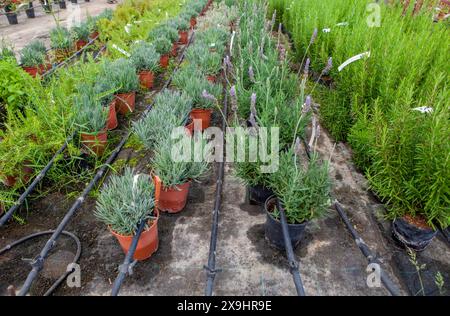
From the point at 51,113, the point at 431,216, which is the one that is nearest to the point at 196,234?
the point at 431,216

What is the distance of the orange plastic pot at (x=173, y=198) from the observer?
92.4 inches

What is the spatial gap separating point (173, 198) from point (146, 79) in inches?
107

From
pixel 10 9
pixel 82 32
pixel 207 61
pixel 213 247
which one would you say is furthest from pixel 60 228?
pixel 10 9

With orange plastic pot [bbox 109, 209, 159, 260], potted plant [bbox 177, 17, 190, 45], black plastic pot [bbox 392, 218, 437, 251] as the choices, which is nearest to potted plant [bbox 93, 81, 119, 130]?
orange plastic pot [bbox 109, 209, 159, 260]

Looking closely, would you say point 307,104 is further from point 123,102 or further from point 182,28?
point 182,28

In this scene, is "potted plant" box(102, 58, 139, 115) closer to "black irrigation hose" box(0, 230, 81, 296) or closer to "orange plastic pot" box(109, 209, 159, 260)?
"black irrigation hose" box(0, 230, 81, 296)

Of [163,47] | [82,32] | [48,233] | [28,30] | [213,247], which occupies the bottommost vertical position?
[48,233]

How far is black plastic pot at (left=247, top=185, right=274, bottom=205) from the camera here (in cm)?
244

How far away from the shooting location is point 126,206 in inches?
73.8

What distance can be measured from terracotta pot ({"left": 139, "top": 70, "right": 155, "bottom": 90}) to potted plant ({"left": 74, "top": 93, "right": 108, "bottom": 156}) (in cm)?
149

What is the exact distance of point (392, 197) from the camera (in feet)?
6.87

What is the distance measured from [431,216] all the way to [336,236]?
66 cm

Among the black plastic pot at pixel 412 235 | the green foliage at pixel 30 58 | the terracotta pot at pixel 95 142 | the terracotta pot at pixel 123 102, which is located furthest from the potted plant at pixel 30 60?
the black plastic pot at pixel 412 235

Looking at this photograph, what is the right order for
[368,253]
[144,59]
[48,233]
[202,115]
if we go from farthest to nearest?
[144,59] → [202,115] → [48,233] → [368,253]
